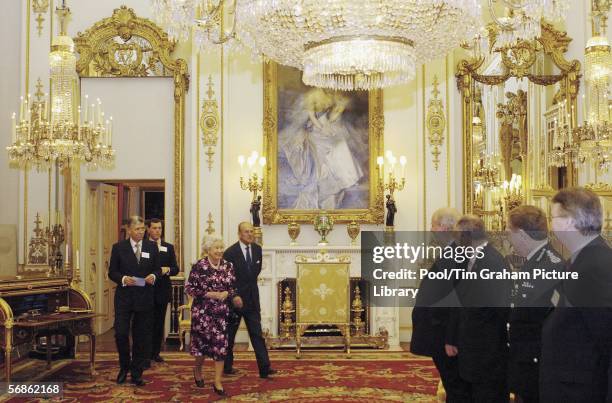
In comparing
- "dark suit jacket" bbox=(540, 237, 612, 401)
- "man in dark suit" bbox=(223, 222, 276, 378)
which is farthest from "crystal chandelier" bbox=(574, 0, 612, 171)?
"dark suit jacket" bbox=(540, 237, 612, 401)

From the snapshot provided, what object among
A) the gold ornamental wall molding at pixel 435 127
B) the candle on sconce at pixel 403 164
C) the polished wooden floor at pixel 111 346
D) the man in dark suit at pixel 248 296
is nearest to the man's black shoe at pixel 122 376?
the man in dark suit at pixel 248 296

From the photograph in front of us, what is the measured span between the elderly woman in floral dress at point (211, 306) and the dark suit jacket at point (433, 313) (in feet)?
7.18

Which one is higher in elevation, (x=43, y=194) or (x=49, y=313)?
(x=43, y=194)

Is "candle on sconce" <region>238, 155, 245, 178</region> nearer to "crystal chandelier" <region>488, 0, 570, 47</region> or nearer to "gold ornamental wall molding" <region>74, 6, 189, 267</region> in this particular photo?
"gold ornamental wall molding" <region>74, 6, 189, 267</region>

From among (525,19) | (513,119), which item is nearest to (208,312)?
(525,19)

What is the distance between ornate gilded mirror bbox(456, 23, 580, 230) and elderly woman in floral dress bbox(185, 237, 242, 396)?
428 centimetres

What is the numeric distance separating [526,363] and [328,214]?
18.1ft

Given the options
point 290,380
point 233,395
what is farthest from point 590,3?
point 233,395

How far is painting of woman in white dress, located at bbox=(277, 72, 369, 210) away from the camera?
934cm

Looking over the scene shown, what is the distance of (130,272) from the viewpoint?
22.1 ft

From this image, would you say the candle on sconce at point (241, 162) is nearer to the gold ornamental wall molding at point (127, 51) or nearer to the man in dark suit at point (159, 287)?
the gold ornamental wall molding at point (127, 51)

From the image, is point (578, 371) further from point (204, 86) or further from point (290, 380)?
point (204, 86)

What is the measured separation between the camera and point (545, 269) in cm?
372

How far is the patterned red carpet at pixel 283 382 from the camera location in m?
6.13
